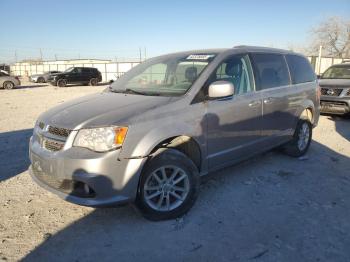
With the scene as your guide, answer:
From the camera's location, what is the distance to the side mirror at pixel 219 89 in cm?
371

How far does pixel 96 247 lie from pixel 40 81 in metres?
31.8

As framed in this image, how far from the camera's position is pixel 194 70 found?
4.07 m

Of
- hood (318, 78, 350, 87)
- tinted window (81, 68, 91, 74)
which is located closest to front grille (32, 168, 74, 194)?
hood (318, 78, 350, 87)

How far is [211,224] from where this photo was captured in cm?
351

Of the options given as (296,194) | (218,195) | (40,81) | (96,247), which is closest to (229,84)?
(218,195)

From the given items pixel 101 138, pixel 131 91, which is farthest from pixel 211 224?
pixel 131 91

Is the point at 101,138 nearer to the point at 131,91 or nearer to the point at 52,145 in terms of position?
the point at 52,145

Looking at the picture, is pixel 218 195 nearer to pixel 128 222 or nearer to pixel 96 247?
pixel 128 222

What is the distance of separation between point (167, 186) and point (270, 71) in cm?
258

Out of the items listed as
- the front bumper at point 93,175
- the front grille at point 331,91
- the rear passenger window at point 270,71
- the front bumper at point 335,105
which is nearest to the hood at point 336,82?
the front grille at point 331,91

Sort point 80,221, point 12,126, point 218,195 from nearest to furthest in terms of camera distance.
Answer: point 80,221 < point 218,195 < point 12,126

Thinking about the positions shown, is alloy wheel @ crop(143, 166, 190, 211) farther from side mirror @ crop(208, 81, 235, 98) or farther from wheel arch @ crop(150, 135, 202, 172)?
side mirror @ crop(208, 81, 235, 98)

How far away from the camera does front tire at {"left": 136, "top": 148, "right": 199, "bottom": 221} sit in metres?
3.37

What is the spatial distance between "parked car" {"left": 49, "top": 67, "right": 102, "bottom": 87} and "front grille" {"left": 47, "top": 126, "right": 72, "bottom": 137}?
23935mm
